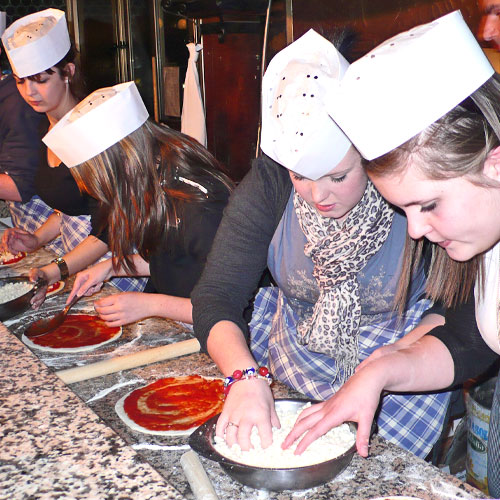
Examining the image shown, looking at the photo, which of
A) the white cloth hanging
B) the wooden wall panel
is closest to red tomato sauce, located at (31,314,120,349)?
the wooden wall panel

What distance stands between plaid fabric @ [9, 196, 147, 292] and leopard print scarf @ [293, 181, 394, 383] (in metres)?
0.98

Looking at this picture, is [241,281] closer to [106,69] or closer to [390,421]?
[390,421]

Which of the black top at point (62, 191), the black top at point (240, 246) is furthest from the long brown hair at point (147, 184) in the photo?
the black top at point (62, 191)

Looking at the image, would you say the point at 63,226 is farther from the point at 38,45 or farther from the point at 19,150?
the point at 38,45

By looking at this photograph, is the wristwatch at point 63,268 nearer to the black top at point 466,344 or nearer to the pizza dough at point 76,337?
the pizza dough at point 76,337

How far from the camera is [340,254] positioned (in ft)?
5.08

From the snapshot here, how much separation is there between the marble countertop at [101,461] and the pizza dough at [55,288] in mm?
759

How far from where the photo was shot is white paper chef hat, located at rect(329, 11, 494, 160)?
0.97 meters

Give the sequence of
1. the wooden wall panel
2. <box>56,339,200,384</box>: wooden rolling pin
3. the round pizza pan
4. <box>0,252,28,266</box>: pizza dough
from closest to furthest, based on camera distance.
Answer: <box>56,339,200,384</box>: wooden rolling pin < the round pizza pan < <box>0,252,28,266</box>: pizza dough < the wooden wall panel

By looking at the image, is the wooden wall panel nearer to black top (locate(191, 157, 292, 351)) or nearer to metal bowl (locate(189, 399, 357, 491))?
black top (locate(191, 157, 292, 351))

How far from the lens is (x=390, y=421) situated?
1.62 metres

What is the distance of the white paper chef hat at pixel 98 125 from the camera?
1809 mm

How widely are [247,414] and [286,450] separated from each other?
0.09 m

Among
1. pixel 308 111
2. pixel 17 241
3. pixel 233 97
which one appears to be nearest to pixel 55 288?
pixel 17 241
